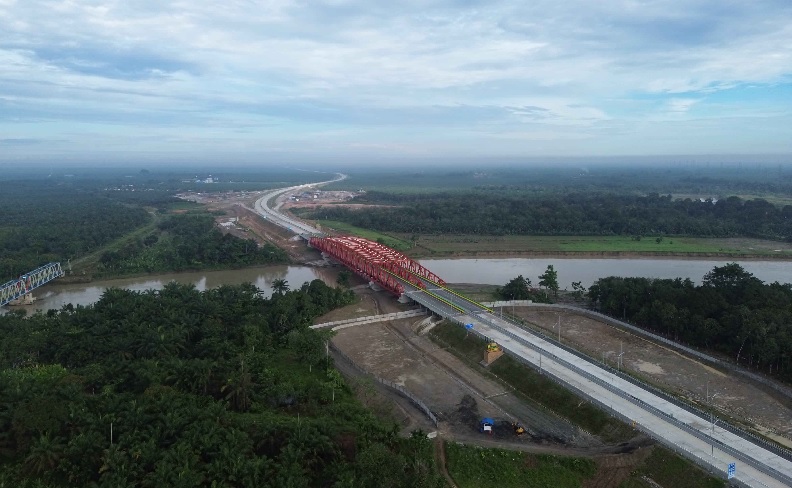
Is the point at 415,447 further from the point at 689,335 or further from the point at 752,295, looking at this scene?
the point at 752,295

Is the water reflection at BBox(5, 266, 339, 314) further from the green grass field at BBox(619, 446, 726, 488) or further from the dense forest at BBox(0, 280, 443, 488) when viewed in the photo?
the green grass field at BBox(619, 446, 726, 488)

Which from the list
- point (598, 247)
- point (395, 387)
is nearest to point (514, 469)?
point (395, 387)

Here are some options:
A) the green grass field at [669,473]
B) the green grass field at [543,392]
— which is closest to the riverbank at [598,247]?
the green grass field at [543,392]

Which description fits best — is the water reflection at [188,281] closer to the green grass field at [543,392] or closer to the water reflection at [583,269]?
the water reflection at [583,269]

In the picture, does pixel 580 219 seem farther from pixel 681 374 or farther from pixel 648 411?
pixel 648 411

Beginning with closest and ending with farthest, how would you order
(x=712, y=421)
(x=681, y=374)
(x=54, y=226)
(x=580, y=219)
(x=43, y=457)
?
(x=43, y=457), (x=712, y=421), (x=681, y=374), (x=54, y=226), (x=580, y=219)

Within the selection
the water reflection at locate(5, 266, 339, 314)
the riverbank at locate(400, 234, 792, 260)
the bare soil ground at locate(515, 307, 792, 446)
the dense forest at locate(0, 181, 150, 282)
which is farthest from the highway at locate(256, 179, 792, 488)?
the dense forest at locate(0, 181, 150, 282)

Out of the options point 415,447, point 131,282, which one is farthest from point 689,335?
point 131,282
